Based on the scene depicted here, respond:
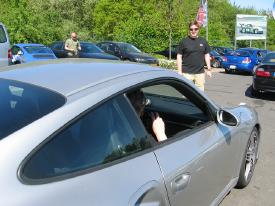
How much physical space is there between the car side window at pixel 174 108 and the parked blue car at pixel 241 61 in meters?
19.2

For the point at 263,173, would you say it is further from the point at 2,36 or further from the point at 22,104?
the point at 2,36

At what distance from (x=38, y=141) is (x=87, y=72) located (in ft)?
2.94

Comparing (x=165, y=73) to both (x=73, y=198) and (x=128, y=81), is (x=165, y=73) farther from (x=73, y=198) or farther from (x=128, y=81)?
(x=73, y=198)

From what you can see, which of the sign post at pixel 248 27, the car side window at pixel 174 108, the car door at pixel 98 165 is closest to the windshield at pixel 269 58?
the car side window at pixel 174 108

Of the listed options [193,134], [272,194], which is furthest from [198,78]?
[193,134]

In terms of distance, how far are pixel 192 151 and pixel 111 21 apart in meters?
42.7

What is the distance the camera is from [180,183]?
2.92m

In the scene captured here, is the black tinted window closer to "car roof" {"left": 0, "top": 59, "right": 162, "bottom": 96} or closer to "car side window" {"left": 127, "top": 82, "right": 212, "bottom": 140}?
"car side window" {"left": 127, "top": 82, "right": 212, "bottom": 140}

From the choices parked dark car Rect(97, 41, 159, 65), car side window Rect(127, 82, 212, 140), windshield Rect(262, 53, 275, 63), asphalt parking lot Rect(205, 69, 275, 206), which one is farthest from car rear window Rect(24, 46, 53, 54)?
car side window Rect(127, 82, 212, 140)

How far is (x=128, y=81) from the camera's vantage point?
2.87 m

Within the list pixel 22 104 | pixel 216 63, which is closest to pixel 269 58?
pixel 22 104

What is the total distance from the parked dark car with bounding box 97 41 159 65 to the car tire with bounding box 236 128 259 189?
1717 centimetres

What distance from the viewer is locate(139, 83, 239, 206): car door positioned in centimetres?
289

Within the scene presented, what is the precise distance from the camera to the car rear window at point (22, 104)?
2.25 meters
